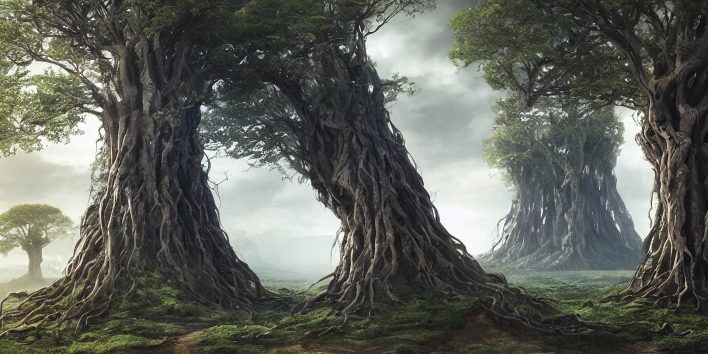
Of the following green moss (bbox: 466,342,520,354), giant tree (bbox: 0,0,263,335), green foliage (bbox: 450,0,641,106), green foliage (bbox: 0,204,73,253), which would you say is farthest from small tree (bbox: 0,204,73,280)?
green moss (bbox: 466,342,520,354)

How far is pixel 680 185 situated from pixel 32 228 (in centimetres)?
4001

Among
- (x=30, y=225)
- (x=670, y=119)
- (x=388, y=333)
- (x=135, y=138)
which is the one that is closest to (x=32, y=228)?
(x=30, y=225)

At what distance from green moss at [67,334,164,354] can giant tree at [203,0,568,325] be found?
4.57 metres

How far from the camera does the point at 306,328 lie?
486 inches

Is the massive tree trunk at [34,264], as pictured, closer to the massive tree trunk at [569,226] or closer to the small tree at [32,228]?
the small tree at [32,228]

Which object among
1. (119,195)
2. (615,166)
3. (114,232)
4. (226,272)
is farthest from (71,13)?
(615,166)

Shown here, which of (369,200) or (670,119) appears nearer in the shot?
(670,119)

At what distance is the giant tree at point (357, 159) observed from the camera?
15.0 m

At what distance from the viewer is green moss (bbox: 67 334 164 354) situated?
11.0 meters

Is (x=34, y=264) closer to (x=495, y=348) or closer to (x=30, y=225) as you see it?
(x=30, y=225)

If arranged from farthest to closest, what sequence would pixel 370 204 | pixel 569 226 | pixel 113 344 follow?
pixel 569 226, pixel 370 204, pixel 113 344

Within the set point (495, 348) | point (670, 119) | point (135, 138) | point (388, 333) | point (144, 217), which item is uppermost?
point (135, 138)

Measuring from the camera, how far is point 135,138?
15781 millimetres

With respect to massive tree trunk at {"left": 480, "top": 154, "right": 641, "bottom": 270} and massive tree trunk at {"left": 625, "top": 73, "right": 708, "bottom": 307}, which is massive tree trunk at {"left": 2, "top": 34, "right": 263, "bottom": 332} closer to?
massive tree trunk at {"left": 625, "top": 73, "right": 708, "bottom": 307}
